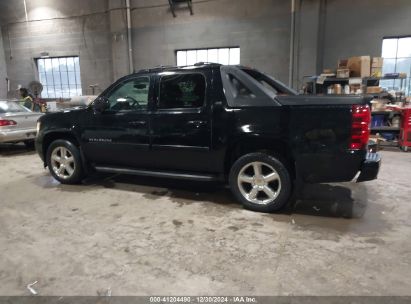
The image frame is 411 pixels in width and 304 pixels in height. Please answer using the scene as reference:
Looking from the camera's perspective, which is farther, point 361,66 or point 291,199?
point 361,66

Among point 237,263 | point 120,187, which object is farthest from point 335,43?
point 237,263

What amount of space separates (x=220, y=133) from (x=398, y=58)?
753 centimetres

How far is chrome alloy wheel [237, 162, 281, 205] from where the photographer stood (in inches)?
141

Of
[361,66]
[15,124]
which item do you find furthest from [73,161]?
[361,66]

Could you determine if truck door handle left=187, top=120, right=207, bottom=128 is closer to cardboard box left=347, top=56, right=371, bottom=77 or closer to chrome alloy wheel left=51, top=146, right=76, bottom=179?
chrome alloy wheel left=51, top=146, right=76, bottom=179

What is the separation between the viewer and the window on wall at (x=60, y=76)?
500 inches

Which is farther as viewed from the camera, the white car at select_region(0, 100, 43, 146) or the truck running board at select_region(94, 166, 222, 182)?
the white car at select_region(0, 100, 43, 146)

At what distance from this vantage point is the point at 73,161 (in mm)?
4789

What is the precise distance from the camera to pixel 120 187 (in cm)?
474

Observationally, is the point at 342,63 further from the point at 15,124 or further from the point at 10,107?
the point at 10,107

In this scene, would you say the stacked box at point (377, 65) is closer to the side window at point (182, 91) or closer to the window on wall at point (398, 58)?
the window on wall at point (398, 58)

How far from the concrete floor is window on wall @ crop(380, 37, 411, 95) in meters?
5.45

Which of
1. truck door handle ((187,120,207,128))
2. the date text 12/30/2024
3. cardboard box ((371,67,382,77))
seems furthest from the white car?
cardboard box ((371,67,382,77))

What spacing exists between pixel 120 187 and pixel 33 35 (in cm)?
1129
